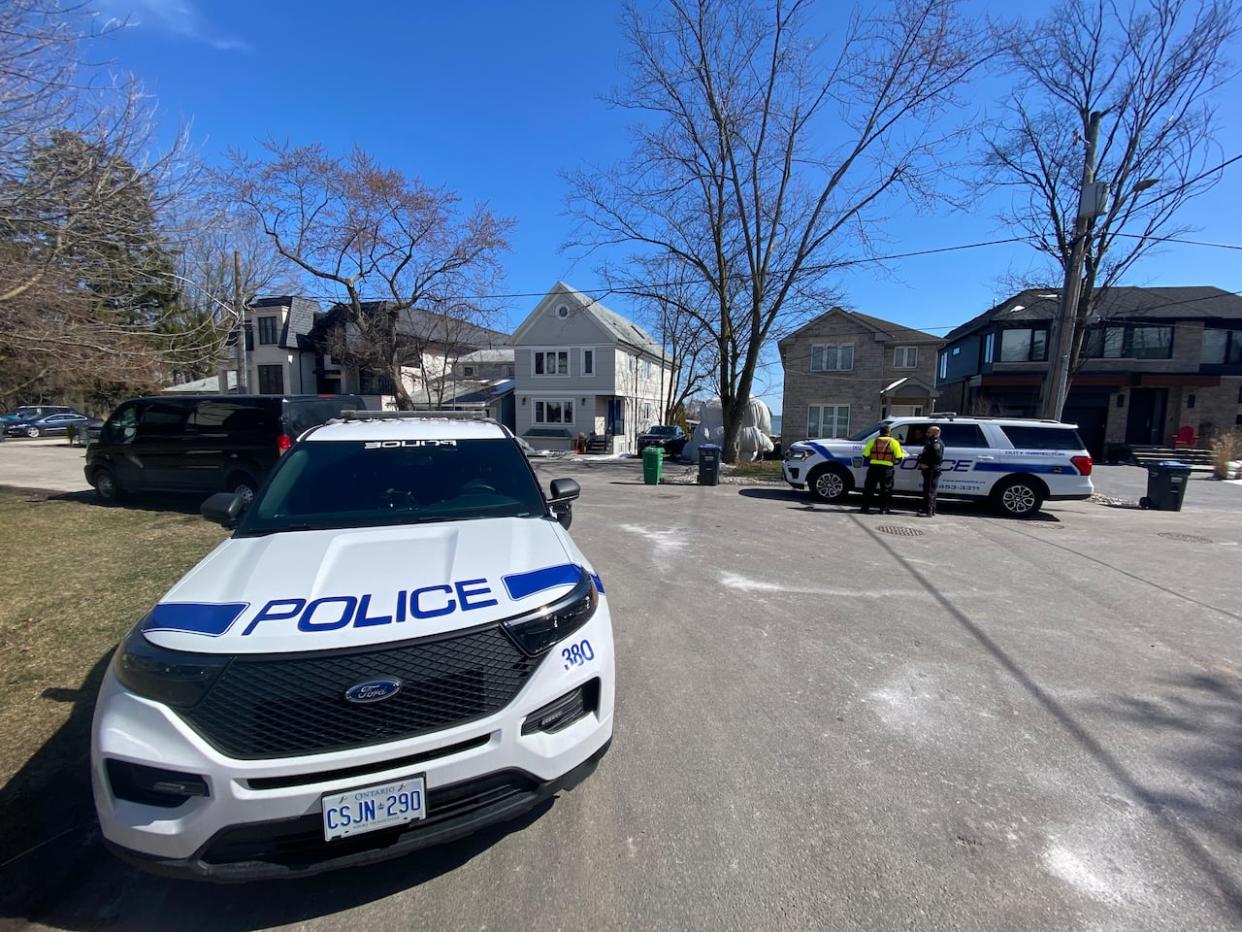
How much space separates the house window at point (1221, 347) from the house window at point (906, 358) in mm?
13823

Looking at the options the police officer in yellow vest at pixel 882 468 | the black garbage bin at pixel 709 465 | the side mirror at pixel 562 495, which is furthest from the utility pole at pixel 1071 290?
the side mirror at pixel 562 495

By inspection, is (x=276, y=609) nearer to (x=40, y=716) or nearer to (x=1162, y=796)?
(x=40, y=716)

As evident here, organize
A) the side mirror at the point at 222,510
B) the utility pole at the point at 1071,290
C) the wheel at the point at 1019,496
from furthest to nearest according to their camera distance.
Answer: the utility pole at the point at 1071,290 → the wheel at the point at 1019,496 → the side mirror at the point at 222,510

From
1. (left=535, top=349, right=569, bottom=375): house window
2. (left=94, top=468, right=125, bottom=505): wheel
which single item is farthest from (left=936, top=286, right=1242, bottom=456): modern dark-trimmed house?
(left=94, top=468, right=125, bottom=505): wheel

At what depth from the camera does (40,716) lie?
330 cm

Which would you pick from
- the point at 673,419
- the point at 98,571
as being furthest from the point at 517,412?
the point at 98,571

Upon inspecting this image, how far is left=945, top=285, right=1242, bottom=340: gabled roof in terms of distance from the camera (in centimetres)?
2700

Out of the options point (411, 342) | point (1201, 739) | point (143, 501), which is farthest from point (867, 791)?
point (411, 342)

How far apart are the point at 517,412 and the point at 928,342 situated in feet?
71.8

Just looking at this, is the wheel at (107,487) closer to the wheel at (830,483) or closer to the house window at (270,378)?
the wheel at (830,483)

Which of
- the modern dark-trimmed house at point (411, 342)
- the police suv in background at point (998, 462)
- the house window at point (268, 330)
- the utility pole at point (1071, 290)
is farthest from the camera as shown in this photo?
the house window at point (268, 330)

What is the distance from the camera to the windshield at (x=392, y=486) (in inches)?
126

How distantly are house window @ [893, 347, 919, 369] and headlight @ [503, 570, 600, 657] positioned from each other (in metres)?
29.1

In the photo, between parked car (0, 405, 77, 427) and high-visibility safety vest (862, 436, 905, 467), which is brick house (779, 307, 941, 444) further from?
parked car (0, 405, 77, 427)
